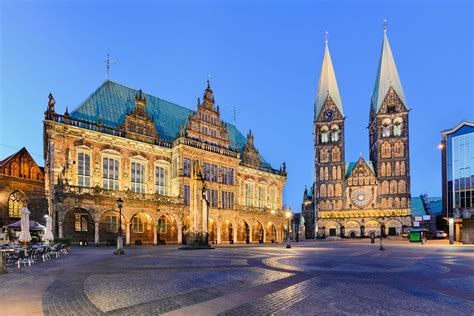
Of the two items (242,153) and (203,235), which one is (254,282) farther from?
(242,153)

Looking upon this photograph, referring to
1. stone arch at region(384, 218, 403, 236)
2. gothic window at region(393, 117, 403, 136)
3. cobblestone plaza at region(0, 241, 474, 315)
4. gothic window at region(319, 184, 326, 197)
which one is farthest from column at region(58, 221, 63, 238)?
gothic window at region(393, 117, 403, 136)

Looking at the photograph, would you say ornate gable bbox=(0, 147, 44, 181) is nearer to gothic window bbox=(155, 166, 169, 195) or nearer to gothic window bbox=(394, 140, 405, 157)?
gothic window bbox=(155, 166, 169, 195)

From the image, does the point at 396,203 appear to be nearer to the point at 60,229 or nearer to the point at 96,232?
the point at 96,232

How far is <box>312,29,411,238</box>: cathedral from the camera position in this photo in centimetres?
8388

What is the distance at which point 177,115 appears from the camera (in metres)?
50.8

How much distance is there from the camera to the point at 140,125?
136 feet

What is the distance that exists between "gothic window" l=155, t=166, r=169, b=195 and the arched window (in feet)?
61.2

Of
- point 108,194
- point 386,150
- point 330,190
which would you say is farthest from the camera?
point 330,190

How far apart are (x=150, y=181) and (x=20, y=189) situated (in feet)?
61.0

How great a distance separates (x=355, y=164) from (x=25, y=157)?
245ft

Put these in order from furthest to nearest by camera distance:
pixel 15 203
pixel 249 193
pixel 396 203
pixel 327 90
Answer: pixel 327 90
pixel 396 203
pixel 249 193
pixel 15 203

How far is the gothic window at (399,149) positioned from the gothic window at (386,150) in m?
1.63

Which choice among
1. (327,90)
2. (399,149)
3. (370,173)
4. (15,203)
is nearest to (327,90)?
(327,90)

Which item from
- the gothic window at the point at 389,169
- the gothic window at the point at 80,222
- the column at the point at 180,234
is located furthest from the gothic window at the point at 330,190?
the gothic window at the point at 80,222
